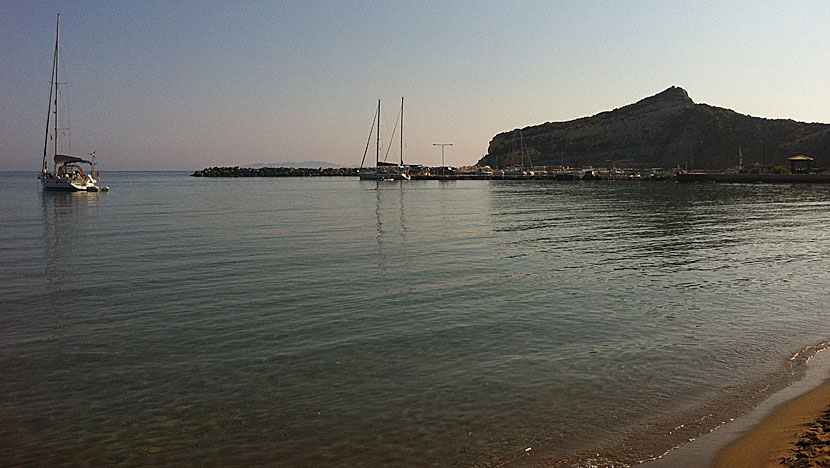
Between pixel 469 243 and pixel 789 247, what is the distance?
41.3 ft

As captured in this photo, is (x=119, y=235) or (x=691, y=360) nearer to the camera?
(x=691, y=360)

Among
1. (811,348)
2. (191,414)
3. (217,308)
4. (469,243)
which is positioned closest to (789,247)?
(469,243)

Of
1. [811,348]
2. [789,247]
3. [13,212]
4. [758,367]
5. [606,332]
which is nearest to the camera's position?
[758,367]

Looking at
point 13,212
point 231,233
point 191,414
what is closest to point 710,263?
point 191,414

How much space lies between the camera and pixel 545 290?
628 inches

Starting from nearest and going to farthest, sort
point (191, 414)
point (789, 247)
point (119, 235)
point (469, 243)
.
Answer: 1. point (191, 414)
2. point (789, 247)
3. point (469, 243)
4. point (119, 235)

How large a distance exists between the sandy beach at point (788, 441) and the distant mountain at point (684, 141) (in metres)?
138

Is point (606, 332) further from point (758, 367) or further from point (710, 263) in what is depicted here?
point (710, 263)

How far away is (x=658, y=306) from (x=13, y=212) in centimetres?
4831

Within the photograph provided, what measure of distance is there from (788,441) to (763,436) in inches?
12.3

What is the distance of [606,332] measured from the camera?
11914mm

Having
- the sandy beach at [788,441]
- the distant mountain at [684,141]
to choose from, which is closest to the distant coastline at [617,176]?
the distant mountain at [684,141]

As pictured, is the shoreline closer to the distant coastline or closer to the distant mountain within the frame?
the distant coastline

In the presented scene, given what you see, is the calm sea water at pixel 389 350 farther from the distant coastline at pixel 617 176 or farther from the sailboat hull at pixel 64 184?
the distant coastline at pixel 617 176
